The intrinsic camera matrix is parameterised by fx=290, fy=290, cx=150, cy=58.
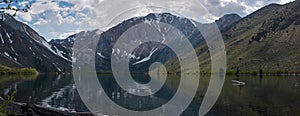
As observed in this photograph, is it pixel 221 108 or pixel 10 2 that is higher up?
pixel 10 2

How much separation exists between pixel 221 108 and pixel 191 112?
22.7 ft

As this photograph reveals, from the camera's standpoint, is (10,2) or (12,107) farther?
(12,107)

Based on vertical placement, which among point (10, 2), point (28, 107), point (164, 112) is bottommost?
point (164, 112)

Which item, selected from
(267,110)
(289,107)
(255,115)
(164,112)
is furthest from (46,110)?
(289,107)

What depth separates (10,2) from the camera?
857cm

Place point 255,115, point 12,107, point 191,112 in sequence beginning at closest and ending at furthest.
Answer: point 12,107 < point 255,115 < point 191,112

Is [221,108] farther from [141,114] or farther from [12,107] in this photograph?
[12,107]

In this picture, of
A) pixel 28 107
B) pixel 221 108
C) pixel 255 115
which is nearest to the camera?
pixel 28 107

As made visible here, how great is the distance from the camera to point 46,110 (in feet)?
104

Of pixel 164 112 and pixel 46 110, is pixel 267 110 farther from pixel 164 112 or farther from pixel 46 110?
pixel 46 110

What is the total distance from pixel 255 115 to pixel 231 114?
348cm

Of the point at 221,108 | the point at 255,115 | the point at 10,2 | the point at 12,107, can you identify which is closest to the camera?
the point at 10,2

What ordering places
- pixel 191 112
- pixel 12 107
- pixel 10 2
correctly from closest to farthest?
1. pixel 10 2
2. pixel 12 107
3. pixel 191 112

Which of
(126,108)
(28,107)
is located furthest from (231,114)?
(28,107)
